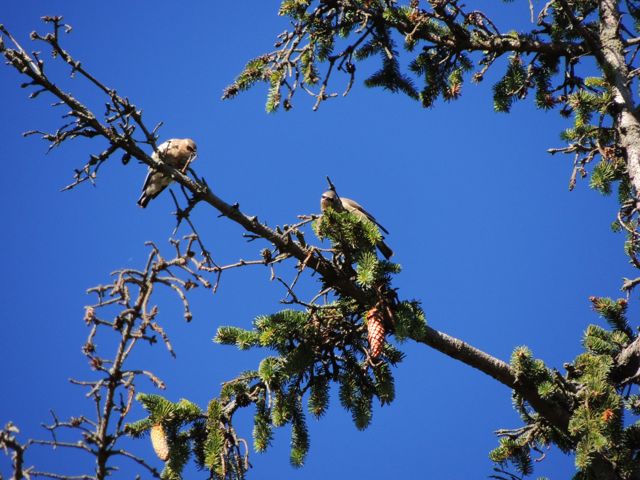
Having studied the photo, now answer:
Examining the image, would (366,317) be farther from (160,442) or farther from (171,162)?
(171,162)

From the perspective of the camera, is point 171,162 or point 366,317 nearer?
point 366,317

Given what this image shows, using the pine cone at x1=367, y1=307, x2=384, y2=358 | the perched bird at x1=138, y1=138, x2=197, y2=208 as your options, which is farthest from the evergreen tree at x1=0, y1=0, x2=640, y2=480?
the perched bird at x1=138, y1=138, x2=197, y2=208

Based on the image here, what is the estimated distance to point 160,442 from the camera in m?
3.98

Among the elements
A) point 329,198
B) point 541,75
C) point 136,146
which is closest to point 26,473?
point 136,146

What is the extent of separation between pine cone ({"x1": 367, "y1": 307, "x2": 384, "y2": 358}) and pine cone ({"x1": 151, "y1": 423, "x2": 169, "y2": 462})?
1318 millimetres

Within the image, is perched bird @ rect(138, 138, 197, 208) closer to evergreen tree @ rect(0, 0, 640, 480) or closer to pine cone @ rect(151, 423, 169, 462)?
evergreen tree @ rect(0, 0, 640, 480)

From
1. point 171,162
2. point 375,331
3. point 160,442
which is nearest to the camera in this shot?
point 160,442

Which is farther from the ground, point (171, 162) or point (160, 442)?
point (171, 162)

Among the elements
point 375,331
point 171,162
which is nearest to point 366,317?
point 375,331

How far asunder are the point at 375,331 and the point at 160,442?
141 centimetres

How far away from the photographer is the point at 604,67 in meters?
5.87

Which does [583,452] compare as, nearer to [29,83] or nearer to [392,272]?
[392,272]

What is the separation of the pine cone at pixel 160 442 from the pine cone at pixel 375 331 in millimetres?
1318

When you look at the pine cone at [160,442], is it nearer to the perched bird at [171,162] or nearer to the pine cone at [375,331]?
Result: the pine cone at [375,331]
